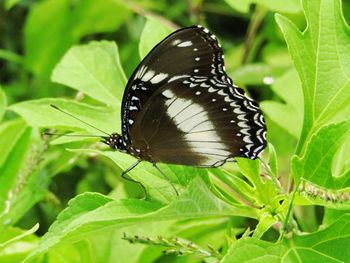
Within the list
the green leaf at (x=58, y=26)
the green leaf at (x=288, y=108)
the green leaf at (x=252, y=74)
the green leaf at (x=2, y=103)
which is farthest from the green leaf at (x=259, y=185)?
the green leaf at (x=58, y=26)

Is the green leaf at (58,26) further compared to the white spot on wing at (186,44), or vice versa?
the green leaf at (58,26)

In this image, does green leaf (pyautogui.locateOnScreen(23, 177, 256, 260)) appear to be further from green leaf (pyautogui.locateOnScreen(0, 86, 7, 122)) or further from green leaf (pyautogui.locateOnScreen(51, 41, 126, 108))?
green leaf (pyautogui.locateOnScreen(0, 86, 7, 122))

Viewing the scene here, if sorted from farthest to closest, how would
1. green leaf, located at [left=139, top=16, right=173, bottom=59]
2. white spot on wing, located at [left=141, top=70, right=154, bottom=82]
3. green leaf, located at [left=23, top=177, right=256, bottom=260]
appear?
green leaf, located at [left=139, top=16, right=173, bottom=59], white spot on wing, located at [left=141, top=70, right=154, bottom=82], green leaf, located at [left=23, top=177, right=256, bottom=260]

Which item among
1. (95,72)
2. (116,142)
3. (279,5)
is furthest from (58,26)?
(116,142)

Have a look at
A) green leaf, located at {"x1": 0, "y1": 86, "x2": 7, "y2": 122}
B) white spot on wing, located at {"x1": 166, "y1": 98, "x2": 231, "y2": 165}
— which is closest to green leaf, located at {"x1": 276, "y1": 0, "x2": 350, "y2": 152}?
white spot on wing, located at {"x1": 166, "y1": 98, "x2": 231, "y2": 165}

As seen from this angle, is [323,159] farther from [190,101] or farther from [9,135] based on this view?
[9,135]

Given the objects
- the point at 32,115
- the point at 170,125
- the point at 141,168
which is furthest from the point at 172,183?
the point at 32,115

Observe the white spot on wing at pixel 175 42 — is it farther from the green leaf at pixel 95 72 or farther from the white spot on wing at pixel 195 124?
the green leaf at pixel 95 72
